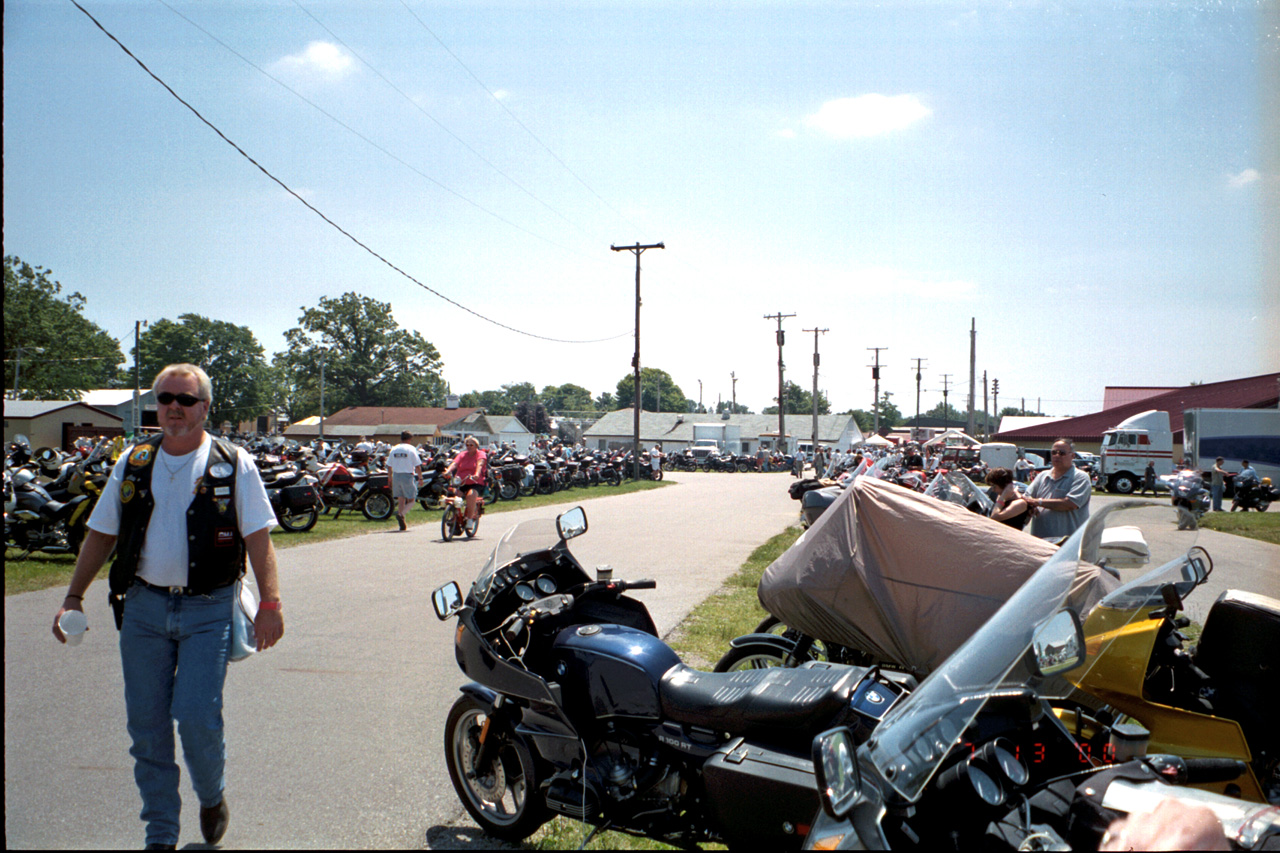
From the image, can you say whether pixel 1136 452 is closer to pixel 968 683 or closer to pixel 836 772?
pixel 968 683

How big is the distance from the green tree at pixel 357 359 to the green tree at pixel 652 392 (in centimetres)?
4200

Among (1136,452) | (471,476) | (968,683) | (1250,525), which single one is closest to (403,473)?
(471,476)

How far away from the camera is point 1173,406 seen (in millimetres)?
44344

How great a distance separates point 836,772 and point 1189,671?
7.83 feet

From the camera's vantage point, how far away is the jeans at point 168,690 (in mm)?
2934

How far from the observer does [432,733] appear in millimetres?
4484

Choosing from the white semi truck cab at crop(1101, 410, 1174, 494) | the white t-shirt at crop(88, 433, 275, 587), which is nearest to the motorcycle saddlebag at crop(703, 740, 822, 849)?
the white t-shirt at crop(88, 433, 275, 587)

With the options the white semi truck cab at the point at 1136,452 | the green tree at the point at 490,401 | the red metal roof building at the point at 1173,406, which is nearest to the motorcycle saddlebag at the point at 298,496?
the red metal roof building at the point at 1173,406

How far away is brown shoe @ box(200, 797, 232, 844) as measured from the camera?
3121mm

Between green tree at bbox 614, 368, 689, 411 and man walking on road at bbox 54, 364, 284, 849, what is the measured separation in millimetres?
129550

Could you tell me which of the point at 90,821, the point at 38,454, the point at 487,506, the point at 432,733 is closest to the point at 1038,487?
the point at 432,733

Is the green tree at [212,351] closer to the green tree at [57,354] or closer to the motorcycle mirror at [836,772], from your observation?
the green tree at [57,354]

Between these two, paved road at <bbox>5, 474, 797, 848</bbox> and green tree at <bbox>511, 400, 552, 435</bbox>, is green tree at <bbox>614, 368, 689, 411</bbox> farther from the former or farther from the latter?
paved road at <bbox>5, 474, 797, 848</bbox>

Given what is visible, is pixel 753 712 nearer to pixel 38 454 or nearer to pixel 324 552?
pixel 324 552
